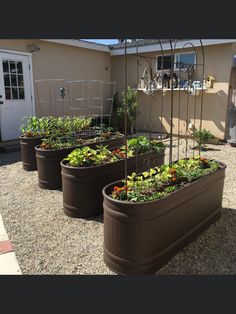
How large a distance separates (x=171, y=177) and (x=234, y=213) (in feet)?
4.19

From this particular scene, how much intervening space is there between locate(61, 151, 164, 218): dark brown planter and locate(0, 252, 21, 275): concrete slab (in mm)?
951

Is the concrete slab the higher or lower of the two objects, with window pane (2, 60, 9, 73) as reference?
lower

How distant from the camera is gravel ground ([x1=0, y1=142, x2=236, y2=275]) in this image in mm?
2543

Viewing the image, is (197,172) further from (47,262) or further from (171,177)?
(47,262)

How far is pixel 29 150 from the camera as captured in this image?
535 centimetres

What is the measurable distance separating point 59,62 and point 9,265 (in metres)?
7.21

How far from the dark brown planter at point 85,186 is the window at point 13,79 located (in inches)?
190

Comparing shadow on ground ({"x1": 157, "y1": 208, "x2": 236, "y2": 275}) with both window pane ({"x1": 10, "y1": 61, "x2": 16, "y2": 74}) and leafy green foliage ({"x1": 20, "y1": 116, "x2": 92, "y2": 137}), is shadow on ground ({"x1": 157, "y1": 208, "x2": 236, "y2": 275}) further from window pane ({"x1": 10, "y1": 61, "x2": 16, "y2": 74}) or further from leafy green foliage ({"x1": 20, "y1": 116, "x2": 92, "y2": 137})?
window pane ({"x1": 10, "y1": 61, "x2": 16, "y2": 74})

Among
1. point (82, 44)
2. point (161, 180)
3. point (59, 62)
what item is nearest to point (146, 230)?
point (161, 180)

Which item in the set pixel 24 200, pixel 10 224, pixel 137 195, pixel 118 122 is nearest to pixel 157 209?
pixel 137 195

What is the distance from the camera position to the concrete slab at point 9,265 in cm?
248

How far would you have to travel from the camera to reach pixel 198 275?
2424mm

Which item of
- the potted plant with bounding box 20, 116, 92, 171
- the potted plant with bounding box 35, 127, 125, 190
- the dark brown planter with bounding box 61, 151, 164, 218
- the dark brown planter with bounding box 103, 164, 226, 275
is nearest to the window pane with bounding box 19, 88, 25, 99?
the potted plant with bounding box 20, 116, 92, 171

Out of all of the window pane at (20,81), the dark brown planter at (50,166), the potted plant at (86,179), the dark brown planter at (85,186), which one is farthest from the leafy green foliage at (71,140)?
the window pane at (20,81)
